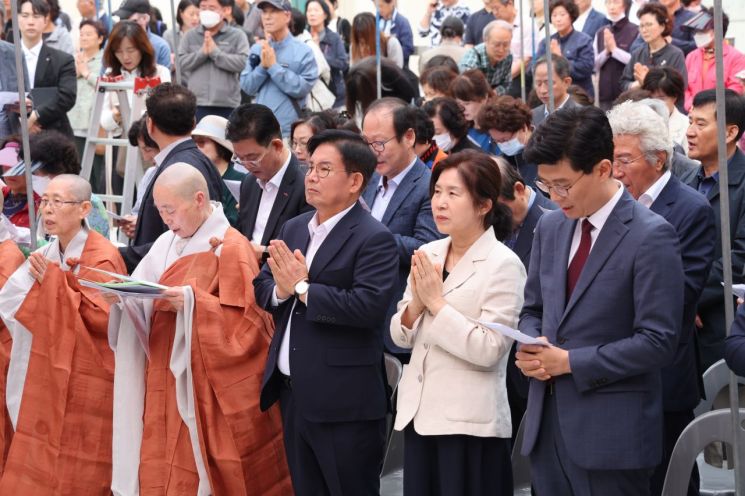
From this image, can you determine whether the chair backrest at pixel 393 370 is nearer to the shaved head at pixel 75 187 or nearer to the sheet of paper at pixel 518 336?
the shaved head at pixel 75 187

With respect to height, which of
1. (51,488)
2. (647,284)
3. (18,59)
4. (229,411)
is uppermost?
(18,59)

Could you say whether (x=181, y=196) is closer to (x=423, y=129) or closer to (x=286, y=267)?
(x=286, y=267)

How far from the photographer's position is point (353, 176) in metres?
4.33

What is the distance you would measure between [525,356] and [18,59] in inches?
100

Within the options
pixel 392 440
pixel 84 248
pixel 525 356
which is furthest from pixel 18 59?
pixel 525 356

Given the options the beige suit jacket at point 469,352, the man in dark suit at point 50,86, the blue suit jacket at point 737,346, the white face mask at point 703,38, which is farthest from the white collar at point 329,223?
the white face mask at point 703,38

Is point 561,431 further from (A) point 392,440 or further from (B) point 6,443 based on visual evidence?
(B) point 6,443

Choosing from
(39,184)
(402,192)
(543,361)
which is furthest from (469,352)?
(39,184)

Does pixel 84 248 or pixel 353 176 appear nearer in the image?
pixel 353 176

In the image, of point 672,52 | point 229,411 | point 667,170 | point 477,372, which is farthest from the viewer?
point 672,52

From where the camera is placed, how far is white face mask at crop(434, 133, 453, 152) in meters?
6.11

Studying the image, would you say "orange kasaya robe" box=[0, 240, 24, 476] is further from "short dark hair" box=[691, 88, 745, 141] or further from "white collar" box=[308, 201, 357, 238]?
"short dark hair" box=[691, 88, 745, 141]

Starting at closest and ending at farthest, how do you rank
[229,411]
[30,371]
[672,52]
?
1. [229,411]
2. [30,371]
3. [672,52]

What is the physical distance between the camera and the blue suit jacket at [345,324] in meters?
4.16
